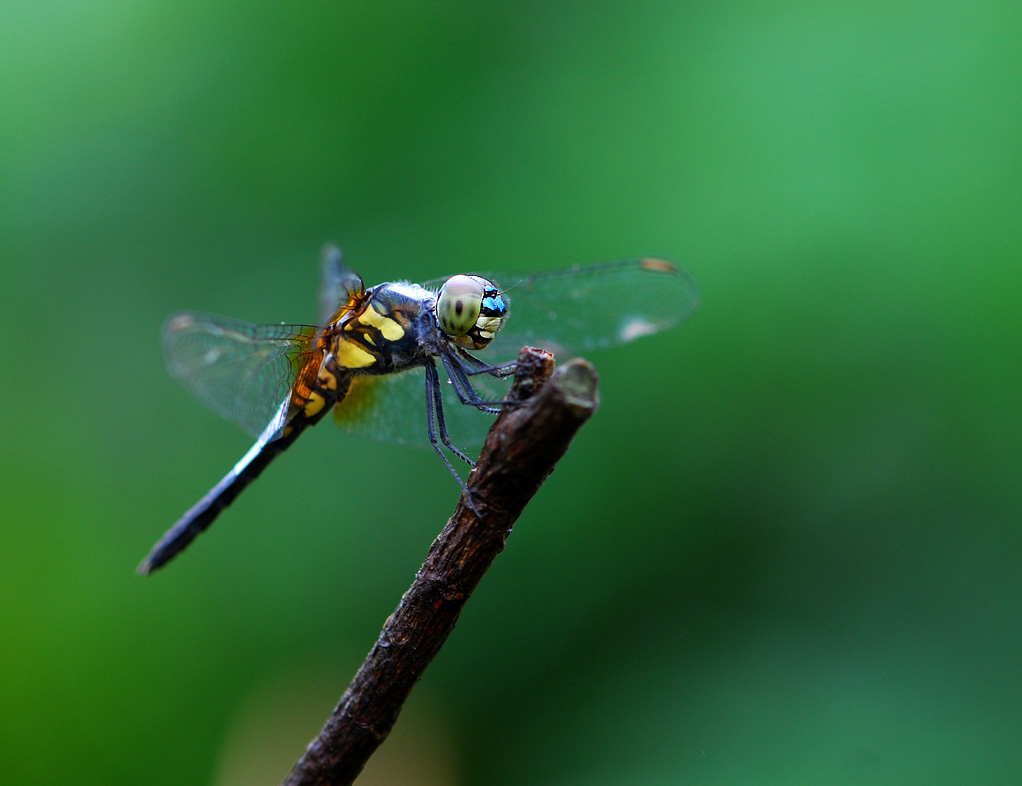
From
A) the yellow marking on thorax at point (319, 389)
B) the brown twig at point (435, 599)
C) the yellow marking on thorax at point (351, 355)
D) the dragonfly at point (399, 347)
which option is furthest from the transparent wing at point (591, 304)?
the brown twig at point (435, 599)

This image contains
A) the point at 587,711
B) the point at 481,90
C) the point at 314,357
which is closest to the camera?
the point at 314,357

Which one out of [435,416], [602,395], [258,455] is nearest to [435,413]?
[435,416]

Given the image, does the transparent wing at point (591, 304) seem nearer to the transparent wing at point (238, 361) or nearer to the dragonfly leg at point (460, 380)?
the dragonfly leg at point (460, 380)

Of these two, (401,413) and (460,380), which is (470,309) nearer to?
(460,380)

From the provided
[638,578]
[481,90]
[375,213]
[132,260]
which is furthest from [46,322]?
[638,578]

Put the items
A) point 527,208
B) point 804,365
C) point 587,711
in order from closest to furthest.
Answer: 1. point 587,711
2. point 804,365
3. point 527,208

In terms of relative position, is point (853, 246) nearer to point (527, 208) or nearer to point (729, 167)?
point (729, 167)
